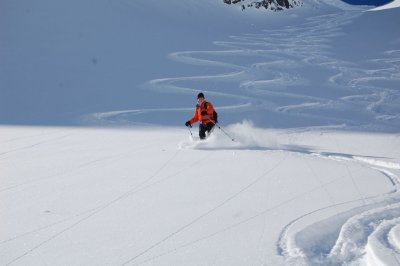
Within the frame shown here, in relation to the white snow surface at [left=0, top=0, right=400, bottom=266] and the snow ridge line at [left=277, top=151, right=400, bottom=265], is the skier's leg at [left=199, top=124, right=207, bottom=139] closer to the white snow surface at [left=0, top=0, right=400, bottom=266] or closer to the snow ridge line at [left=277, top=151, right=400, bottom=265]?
the white snow surface at [left=0, top=0, right=400, bottom=266]

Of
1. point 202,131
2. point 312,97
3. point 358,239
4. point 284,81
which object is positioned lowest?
point 358,239

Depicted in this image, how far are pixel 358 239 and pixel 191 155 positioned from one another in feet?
16.3

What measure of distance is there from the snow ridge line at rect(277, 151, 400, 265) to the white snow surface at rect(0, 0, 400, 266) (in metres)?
0.02

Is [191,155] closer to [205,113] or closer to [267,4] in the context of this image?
[205,113]

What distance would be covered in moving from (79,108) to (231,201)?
10983mm

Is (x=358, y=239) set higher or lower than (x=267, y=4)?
lower

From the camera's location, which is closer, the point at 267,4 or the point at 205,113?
the point at 205,113

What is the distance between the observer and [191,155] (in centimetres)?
931

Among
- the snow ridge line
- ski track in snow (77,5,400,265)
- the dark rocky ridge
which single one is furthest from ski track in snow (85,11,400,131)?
the dark rocky ridge

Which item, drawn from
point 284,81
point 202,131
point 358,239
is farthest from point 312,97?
point 358,239

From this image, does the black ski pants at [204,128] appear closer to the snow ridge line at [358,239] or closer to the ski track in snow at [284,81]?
the ski track in snow at [284,81]

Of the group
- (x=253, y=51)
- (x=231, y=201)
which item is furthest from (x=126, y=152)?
(x=253, y=51)

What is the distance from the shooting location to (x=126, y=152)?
31.7ft

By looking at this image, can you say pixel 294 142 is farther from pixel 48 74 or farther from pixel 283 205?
pixel 48 74
